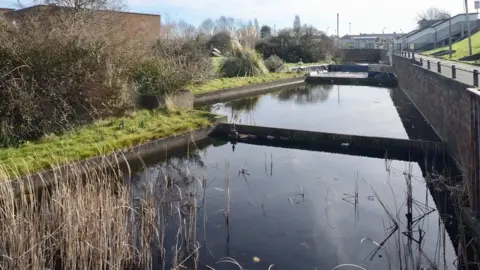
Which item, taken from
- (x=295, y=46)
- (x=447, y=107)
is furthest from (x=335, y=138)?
(x=295, y=46)

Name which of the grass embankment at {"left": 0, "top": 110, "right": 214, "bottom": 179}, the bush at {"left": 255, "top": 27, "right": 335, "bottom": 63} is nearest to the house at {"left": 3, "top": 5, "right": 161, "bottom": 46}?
the grass embankment at {"left": 0, "top": 110, "right": 214, "bottom": 179}

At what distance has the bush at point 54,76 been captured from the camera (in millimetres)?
7938

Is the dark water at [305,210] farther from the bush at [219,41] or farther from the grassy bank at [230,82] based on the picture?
the bush at [219,41]

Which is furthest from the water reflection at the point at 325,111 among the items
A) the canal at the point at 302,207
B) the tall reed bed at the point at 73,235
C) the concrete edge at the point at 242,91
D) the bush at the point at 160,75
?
the tall reed bed at the point at 73,235

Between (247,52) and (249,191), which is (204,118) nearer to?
(249,191)

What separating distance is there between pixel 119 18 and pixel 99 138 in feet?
25.9

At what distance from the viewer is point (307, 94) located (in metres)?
19.6

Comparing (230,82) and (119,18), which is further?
(230,82)

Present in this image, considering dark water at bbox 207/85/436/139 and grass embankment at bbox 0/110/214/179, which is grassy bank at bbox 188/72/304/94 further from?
grass embankment at bbox 0/110/214/179

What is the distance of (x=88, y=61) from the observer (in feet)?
29.3

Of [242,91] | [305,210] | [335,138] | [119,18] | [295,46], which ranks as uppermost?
[119,18]

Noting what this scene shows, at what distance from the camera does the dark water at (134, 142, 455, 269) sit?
15.9 feet

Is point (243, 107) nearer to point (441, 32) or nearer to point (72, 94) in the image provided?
point (72, 94)

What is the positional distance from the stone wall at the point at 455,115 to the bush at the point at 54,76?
6.54 metres
